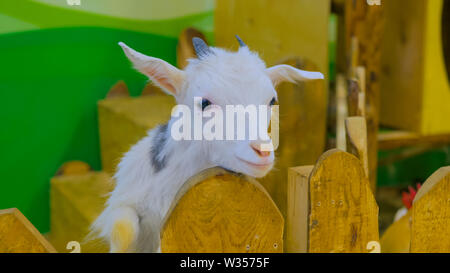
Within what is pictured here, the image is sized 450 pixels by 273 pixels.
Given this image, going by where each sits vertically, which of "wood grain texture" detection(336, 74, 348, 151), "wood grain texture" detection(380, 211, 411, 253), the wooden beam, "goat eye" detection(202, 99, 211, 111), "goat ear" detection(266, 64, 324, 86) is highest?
"goat ear" detection(266, 64, 324, 86)

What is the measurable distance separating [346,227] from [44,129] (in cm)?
39

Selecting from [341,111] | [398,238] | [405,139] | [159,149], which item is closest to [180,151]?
[159,149]

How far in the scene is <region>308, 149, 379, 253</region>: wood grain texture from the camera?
54 cm

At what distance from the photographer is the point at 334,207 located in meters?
0.56

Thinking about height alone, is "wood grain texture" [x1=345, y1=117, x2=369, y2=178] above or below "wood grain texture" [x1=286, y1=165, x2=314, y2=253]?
above

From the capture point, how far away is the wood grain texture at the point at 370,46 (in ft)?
3.40

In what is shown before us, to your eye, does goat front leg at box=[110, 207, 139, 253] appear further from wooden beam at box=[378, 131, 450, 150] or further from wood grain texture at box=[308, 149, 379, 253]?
wooden beam at box=[378, 131, 450, 150]

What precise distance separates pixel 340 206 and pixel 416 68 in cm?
89

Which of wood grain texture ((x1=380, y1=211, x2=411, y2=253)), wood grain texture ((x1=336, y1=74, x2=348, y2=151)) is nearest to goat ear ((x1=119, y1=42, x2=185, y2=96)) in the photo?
wood grain texture ((x1=336, y1=74, x2=348, y2=151))

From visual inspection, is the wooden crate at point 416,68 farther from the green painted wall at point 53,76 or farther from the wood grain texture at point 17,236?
the wood grain texture at point 17,236

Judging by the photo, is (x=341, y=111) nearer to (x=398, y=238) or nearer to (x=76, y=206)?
(x=398, y=238)

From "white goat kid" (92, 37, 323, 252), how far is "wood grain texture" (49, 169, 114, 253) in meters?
0.02
